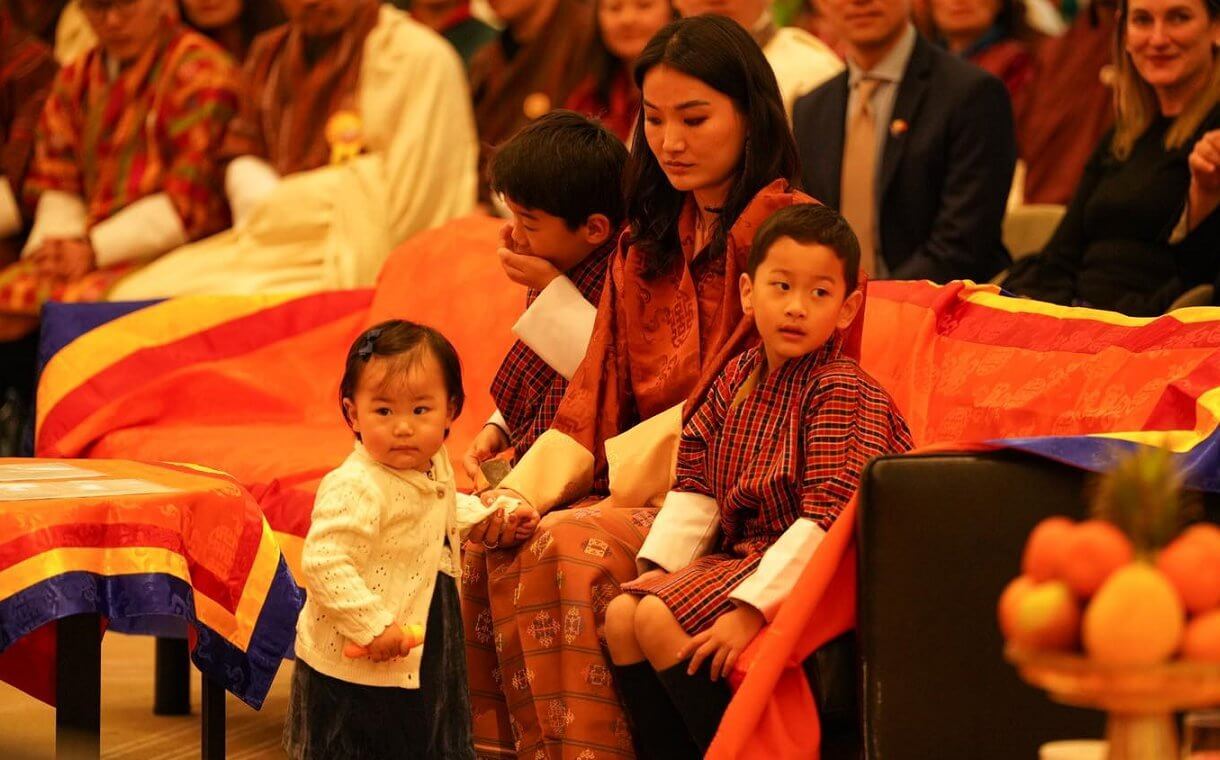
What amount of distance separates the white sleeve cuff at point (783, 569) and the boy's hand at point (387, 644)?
16.0 inches

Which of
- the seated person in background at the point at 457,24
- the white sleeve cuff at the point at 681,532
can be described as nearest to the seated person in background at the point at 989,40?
the seated person in background at the point at 457,24

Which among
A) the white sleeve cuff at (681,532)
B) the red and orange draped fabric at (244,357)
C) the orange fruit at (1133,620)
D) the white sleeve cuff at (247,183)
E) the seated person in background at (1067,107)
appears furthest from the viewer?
the white sleeve cuff at (247,183)

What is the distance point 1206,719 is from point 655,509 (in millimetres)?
1212

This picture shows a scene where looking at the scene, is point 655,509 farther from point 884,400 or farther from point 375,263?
point 375,263

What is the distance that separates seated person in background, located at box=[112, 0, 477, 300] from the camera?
4.87 meters

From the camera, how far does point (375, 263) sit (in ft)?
15.9

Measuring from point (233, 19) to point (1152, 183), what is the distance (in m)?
3.19

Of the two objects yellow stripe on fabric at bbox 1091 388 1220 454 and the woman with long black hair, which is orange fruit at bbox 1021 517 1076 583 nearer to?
yellow stripe on fabric at bbox 1091 388 1220 454

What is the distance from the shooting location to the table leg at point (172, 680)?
11.3ft

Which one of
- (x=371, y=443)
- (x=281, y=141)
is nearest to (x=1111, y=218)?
(x=371, y=443)

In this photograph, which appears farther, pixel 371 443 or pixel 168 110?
pixel 168 110

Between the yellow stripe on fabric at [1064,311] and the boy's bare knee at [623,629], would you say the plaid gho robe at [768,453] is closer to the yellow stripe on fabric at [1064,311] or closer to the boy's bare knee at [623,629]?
the boy's bare knee at [623,629]

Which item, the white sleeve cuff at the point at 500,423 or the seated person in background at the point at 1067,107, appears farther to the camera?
the seated person in background at the point at 1067,107

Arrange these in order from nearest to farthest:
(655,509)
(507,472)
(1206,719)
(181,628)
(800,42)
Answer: (1206,719)
(655,509)
(507,472)
(181,628)
(800,42)
